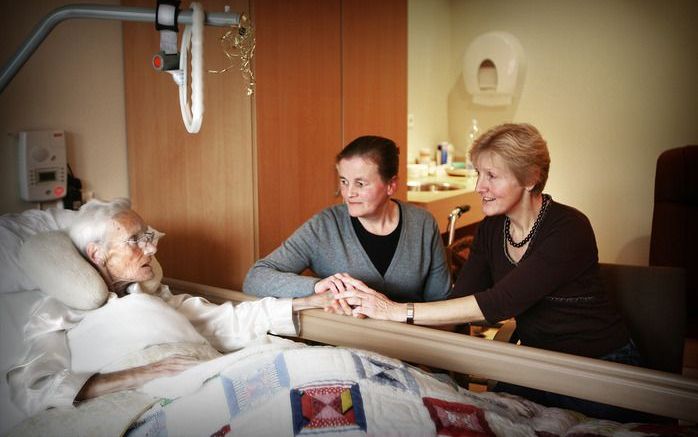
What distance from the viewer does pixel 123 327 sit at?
1608 mm

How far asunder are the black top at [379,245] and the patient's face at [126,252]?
63 cm

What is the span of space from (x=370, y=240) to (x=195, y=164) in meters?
0.77

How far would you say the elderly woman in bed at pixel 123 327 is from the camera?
4.83ft

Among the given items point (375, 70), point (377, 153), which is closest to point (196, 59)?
point (377, 153)

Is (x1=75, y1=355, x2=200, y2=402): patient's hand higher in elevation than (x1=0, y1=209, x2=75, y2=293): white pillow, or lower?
lower

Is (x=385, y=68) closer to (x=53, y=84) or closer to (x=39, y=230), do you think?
(x=53, y=84)

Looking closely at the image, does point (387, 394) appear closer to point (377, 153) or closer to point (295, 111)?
A: point (377, 153)

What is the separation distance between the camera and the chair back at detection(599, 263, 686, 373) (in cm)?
179

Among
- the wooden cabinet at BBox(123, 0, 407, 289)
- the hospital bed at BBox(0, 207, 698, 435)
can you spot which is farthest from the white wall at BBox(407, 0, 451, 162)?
the hospital bed at BBox(0, 207, 698, 435)

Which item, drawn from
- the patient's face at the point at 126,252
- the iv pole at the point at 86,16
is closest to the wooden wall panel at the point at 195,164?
the patient's face at the point at 126,252

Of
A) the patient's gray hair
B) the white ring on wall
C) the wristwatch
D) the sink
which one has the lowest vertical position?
the wristwatch

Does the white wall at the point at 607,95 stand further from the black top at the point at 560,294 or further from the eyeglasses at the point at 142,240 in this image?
the eyeglasses at the point at 142,240

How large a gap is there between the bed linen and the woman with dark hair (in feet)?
1.72

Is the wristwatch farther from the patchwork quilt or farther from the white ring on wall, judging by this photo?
the white ring on wall
